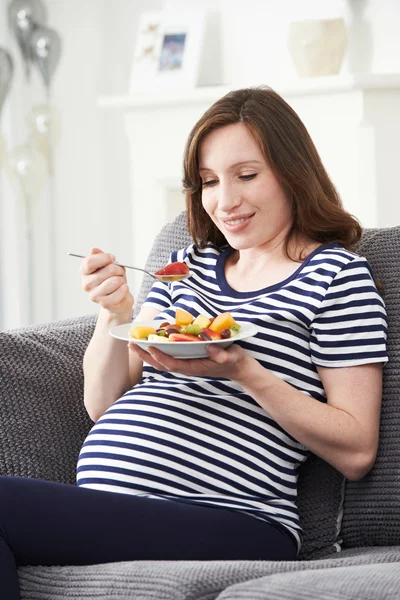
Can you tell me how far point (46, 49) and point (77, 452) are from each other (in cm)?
265

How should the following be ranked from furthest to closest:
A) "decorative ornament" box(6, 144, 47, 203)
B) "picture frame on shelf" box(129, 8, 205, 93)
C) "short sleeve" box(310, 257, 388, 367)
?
"decorative ornament" box(6, 144, 47, 203)
"picture frame on shelf" box(129, 8, 205, 93)
"short sleeve" box(310, 257, 388, 367)

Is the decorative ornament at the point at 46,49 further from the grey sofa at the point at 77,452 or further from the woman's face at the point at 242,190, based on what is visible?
the woman's face at the point at 242,190

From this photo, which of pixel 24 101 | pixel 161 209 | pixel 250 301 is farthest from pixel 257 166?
pixel 24 101

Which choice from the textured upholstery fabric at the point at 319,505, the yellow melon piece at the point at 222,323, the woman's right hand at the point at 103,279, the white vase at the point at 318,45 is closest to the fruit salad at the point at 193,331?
the yellow melon piece at the point at 222,323

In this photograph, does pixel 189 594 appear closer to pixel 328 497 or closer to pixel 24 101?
pixel 328 497

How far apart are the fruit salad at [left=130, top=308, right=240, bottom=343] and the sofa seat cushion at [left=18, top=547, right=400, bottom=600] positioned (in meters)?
0.31

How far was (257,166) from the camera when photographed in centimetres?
171

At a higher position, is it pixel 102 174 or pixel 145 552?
pixel 102 174

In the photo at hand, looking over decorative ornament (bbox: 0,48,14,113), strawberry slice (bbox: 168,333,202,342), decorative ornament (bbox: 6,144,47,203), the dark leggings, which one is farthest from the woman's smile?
decorative ornament (bbox: 0,48,14,113)

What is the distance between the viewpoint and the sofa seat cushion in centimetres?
120

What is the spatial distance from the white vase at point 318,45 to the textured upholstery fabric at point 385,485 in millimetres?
1850

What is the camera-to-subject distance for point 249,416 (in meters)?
1.58

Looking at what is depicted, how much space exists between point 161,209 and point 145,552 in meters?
2.52

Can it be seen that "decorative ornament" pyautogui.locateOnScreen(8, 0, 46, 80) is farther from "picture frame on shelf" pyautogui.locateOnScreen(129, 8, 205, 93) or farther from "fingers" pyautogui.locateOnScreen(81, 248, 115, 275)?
"fingers" pyautogui.locateOnScreen(81, 248, 115, 275)
